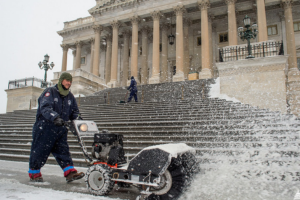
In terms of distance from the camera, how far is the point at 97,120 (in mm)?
10430

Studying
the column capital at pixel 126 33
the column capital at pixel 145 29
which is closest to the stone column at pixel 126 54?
the column capital at pixel 126 33

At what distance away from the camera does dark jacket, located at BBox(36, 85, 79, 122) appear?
3850 millimetres

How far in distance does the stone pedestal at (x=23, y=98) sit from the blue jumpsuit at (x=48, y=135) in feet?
62.1

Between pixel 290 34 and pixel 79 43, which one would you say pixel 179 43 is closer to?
pixel 290 34

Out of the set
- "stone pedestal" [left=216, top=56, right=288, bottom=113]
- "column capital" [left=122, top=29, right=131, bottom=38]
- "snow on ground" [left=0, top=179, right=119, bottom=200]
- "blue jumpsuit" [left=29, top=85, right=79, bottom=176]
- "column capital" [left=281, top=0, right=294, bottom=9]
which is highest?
"column capital" [left=122, top=29, right=131, bottom=38]

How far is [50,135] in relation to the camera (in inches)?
161

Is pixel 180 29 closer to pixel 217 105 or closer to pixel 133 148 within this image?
pixel 217 105

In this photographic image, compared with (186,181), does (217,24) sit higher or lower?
higher

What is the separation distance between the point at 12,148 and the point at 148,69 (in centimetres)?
2472

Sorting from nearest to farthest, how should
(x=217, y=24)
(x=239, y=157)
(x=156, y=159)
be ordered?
(x=156, y=159), (x=239, y=157), (x=217, y=24)

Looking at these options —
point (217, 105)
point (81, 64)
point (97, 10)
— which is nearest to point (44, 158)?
point (217, 105)

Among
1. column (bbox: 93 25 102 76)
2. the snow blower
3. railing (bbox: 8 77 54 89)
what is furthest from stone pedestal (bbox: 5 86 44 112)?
the snow blower

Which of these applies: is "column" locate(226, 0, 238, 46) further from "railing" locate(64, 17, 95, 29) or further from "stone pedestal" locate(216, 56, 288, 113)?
"railing" locate(64, 17, 95, 29)

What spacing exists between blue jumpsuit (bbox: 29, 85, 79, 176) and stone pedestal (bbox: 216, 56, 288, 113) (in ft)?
32.0
